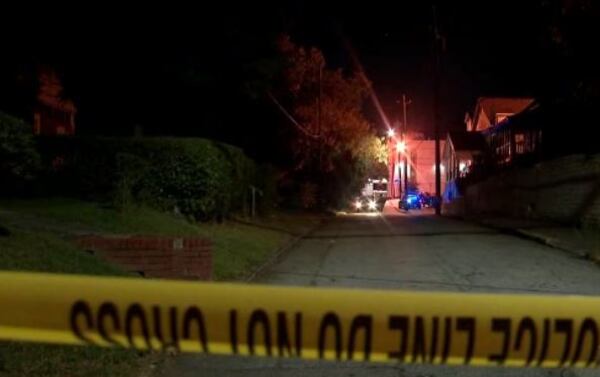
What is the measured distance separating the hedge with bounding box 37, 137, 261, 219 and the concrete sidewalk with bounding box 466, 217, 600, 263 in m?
7.97

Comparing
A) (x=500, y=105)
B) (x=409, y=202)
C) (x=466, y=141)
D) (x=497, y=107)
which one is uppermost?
(x=500, y=105)

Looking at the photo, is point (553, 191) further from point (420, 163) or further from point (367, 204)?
point (420, 163)

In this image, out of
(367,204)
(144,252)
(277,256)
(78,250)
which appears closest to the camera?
(78,250)

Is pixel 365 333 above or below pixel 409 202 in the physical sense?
above

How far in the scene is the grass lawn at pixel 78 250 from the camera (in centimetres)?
584

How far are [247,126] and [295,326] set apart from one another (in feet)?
104

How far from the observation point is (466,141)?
214 feet

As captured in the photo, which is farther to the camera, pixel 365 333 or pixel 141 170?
pixel 141 170

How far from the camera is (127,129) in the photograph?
2164cm

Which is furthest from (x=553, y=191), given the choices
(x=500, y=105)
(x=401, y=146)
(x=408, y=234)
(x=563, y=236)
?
(x=401, y=146)

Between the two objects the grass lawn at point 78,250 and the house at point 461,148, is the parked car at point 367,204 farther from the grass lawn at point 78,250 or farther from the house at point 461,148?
the grass lawn at point 78,250

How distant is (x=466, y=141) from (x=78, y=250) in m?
58.2

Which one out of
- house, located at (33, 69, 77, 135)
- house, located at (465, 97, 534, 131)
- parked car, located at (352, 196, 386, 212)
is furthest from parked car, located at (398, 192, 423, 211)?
house, located at (33, 69, 77, 135)

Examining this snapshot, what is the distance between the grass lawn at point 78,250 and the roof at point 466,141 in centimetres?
4558
